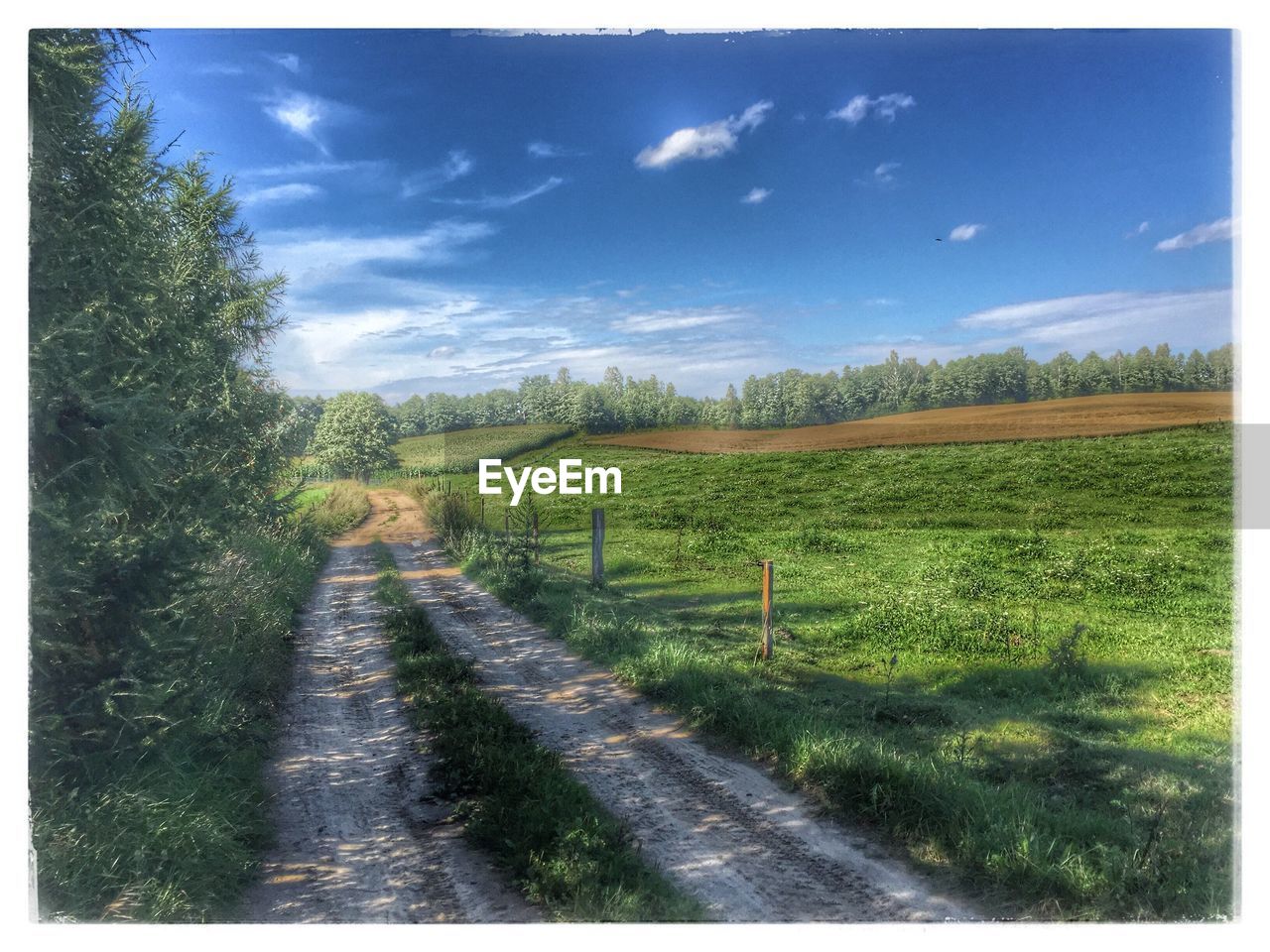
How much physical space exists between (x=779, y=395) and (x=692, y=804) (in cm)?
250

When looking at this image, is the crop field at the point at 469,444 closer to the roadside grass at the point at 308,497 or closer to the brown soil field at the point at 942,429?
the brown soil field at the point at 942,429

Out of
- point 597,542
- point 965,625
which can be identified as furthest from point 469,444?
point 965,625

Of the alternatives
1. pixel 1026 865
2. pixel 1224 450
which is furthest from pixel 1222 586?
pixel 1026 865

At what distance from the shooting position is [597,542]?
195 inches

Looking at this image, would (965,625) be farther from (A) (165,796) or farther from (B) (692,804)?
(A) (165,796)

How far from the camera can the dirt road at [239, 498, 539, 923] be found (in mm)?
3014

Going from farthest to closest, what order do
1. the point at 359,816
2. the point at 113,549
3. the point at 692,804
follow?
1. the point at 692,804
2. the point at 359,816
3. the point at 113,549

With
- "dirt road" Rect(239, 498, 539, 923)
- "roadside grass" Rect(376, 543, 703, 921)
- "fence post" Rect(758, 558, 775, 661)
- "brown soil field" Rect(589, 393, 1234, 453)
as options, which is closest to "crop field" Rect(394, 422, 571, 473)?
"brown soil field" Rect(589, 393, 1234, 453)

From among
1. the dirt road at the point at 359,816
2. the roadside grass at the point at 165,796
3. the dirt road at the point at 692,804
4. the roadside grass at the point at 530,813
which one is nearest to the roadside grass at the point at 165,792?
the roadside grass at the point at 165,796

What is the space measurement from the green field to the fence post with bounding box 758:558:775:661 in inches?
3.1

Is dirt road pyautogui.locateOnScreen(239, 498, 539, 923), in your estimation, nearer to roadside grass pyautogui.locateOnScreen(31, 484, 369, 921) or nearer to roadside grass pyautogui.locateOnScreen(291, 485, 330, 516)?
roadside grass pyautogui.locateOnScreen(31, 484, 369, 921)

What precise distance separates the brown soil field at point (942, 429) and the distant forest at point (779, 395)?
0.07 m
